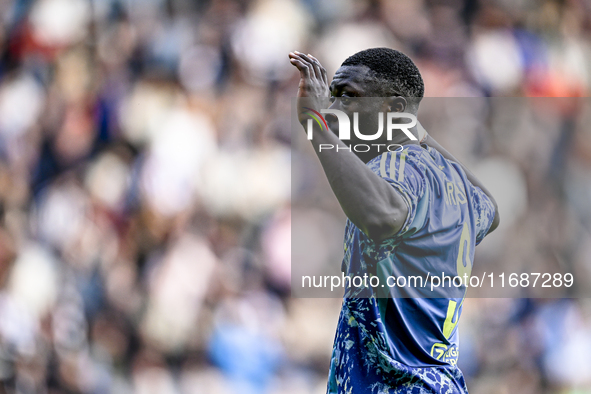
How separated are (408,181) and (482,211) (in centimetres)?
37

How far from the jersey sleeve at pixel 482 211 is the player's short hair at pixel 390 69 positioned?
1.01 feet

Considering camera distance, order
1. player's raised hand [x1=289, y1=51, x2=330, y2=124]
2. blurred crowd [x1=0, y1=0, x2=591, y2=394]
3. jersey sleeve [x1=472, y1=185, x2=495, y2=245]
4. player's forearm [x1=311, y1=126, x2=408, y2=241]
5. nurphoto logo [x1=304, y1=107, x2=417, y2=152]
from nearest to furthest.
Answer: player's forearm [x1=311, y1=126, x2=408, y2=241] < player's raised hand [x1=289, y1=51, x2=330, y2=124] < nurphoto logo [x1=304, y1=107, x2=417, y2=152] < jersey sleeve [x1=472, y1=185, x2=495, y2=245] < blurred crowd [x1=0, y1=0, x2=591, y2=394]

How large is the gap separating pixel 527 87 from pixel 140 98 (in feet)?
6.95

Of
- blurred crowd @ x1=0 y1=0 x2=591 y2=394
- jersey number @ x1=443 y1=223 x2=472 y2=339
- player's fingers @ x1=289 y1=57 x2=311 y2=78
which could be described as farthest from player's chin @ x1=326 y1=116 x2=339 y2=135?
blurred crowd @ x1=0 y1=0 x2=591 y2=394

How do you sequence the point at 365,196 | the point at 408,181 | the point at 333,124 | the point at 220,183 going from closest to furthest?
the point at 365,196 < the point at 408,181 < the point at 333,124 < the point at 220,183

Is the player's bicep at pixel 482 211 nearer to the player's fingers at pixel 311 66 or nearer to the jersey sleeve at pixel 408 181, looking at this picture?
the jersey sleeve at pixel 408 181

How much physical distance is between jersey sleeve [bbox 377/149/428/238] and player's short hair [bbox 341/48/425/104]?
16cm

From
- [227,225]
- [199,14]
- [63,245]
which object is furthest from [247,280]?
[199,14]

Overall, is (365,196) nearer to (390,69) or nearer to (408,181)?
(408,181)

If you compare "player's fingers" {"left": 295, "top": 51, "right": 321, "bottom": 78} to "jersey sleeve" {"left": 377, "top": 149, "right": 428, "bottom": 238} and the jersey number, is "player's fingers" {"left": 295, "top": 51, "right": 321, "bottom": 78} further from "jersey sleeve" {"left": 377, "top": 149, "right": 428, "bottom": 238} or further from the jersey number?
the jersey number

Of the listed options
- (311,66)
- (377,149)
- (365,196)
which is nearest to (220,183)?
(377,149)

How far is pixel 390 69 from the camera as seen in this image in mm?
1301

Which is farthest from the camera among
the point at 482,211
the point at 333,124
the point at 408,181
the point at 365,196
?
the point at 482,211

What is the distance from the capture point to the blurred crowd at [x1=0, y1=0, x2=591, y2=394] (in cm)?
281
